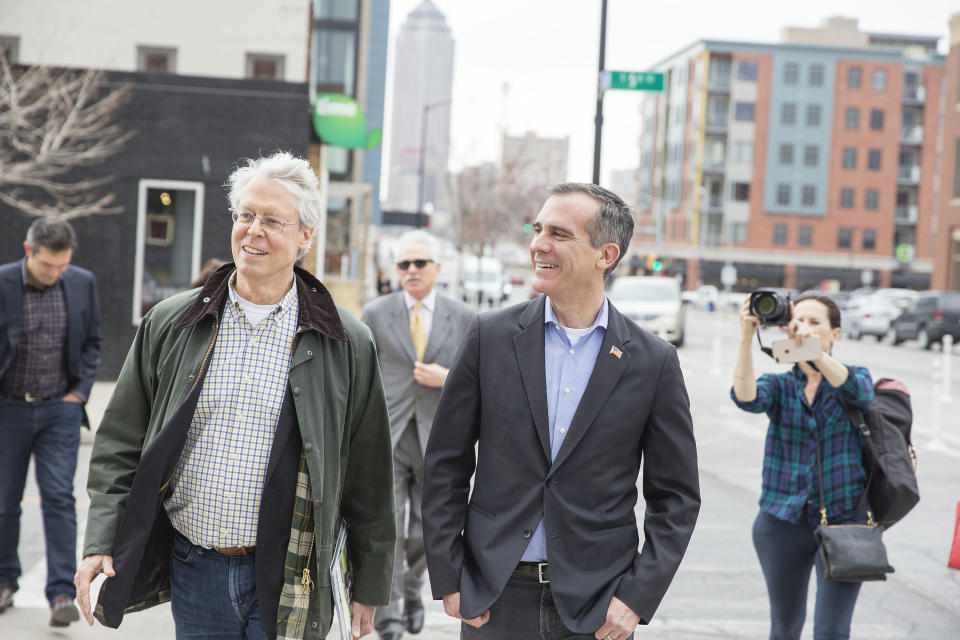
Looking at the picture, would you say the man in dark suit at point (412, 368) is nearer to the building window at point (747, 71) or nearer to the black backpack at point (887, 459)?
the black backpack at point (887, 459)

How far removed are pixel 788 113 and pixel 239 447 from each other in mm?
89894

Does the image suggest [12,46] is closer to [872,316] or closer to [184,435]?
[184,435]

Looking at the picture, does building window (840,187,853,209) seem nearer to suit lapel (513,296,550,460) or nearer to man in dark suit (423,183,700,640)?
man in dark suit (423,183,700,640)

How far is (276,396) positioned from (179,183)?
15560 mm

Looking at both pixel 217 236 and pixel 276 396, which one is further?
pixel 217 236

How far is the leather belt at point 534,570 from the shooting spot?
3.11m

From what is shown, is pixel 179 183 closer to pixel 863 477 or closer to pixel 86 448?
pixel 86 448

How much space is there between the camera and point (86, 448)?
1140 cm

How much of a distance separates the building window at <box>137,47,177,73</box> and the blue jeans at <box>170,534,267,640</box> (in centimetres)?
2105


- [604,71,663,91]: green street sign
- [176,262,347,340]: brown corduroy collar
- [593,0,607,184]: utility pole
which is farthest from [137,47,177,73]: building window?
[176,262,347,340]: brown corduroy collar

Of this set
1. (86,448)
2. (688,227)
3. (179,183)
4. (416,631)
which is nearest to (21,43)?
(179,183)

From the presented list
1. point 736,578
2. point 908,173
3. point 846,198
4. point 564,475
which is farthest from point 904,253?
point 564,475

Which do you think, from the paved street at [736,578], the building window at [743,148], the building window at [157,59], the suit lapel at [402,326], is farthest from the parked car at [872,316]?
the building window at [743,148]

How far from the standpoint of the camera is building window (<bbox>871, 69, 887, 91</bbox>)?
87.4m
